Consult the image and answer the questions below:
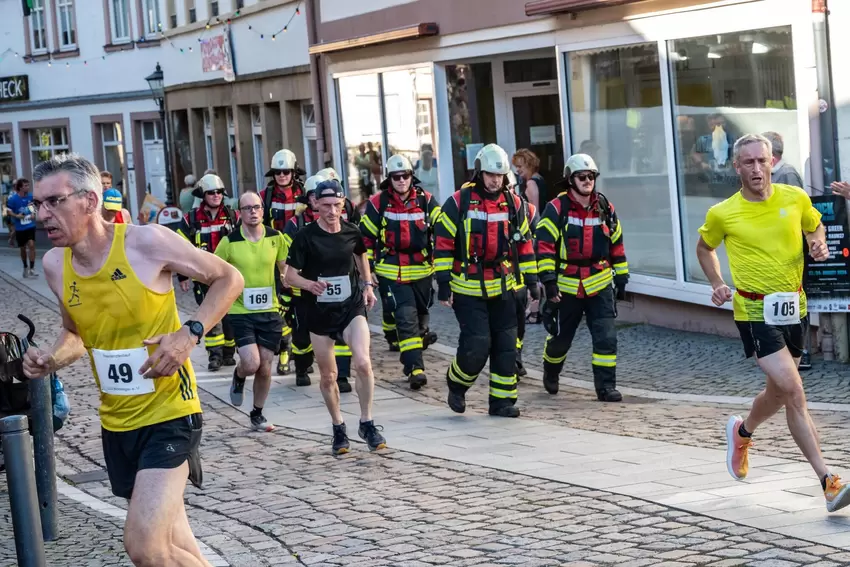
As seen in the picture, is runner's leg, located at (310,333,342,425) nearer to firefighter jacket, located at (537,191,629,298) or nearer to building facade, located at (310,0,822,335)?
firefighter jacket, located at (537,191,629,298)

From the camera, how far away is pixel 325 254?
10570 millimetres

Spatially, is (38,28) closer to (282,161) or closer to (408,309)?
(282,161)

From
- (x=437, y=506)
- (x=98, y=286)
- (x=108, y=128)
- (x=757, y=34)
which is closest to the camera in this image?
(x=98, y=286)

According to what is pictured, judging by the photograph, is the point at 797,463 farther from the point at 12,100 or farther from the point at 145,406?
the point at 12,100

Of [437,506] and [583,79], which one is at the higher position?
[583,79]

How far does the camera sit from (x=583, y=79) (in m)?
16.9

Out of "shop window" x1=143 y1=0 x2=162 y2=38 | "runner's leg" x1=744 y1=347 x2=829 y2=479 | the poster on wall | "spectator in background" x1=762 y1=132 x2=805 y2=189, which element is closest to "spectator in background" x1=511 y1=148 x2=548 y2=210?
"spectator in background" x1=762 y1=132 x2=805 y2=189

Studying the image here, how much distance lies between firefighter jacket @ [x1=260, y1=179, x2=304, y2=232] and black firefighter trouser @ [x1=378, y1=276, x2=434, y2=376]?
1754mm

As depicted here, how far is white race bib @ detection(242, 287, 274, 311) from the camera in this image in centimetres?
1170

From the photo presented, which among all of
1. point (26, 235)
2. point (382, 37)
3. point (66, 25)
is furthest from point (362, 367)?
point (66, 25)

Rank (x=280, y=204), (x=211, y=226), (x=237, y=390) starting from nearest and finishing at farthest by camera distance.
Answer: (x=237, y=390)
(x=211, y=226)
(x=280, y=204)

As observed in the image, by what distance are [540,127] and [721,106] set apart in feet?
22.1

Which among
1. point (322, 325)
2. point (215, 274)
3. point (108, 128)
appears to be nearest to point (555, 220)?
point (322, 325)

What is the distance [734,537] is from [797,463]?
183 cm
